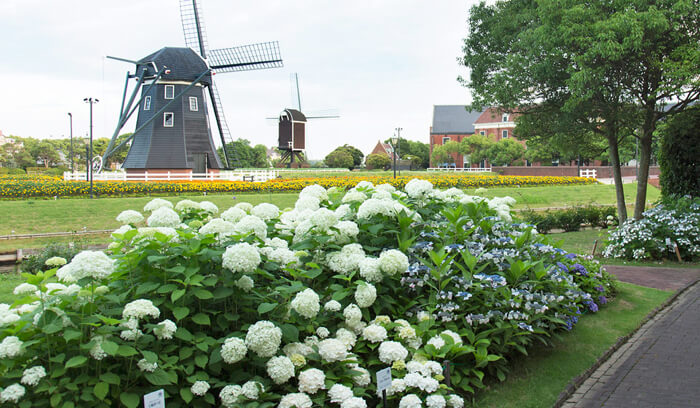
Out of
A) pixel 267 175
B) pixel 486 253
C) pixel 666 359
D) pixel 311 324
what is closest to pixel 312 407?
pixel 311 324

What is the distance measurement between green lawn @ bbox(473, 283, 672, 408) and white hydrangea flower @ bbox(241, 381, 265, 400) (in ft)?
6.81

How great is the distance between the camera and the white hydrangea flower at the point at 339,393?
12.9 ft

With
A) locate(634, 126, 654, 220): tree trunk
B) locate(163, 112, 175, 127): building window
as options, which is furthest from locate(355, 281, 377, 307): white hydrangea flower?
locate(163, 112, 175, 127): building window

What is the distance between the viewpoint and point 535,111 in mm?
15977

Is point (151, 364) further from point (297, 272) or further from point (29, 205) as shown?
point (29, 205)

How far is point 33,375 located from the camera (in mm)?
3291

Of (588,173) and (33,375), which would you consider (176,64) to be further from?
(588,173)

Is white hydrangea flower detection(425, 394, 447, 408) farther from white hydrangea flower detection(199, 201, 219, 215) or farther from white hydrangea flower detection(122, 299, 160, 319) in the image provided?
white hydrangea flower detection(199, 201, 219, 215)

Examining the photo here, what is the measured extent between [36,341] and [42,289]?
1.38ft

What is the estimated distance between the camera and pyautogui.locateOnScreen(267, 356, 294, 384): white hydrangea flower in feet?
12.8

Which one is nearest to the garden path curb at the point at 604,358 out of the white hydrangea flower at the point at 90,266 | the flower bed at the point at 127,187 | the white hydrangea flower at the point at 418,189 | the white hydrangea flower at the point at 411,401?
the white hydrangea flower at the point at 411,401

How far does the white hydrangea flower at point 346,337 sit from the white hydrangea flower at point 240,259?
118 centimetres

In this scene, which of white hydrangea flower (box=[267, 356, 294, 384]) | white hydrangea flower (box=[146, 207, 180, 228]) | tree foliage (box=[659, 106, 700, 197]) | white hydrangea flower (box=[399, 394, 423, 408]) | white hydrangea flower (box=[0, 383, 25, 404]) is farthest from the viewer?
tree foliage (box=[659, 106, 700, 197])

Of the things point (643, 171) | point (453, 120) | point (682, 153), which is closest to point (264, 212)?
point (643, 171)
